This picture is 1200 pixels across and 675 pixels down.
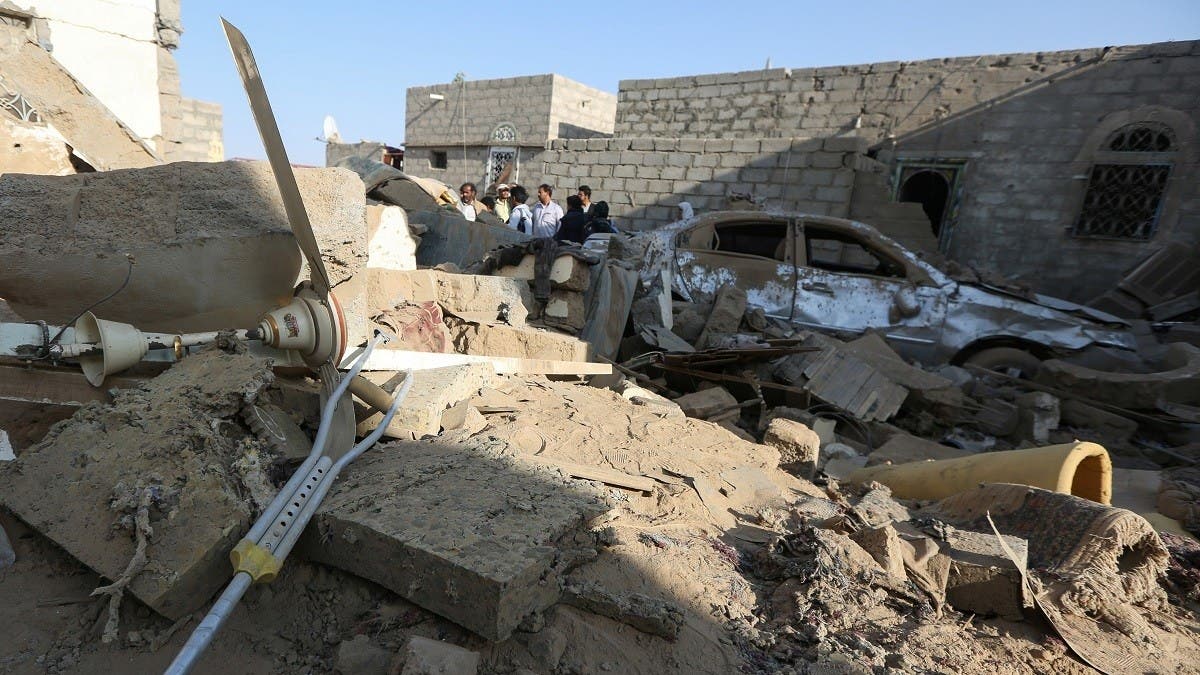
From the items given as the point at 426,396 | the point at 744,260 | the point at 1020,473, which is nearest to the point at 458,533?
the point at 426,396

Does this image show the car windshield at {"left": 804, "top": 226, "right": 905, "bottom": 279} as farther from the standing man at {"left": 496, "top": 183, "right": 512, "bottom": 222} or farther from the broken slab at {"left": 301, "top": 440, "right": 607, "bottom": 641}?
the standing man at {"left": 496, "top": 183, "right": 512, "bottom": 222}

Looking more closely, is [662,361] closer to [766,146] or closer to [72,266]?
[72,266]

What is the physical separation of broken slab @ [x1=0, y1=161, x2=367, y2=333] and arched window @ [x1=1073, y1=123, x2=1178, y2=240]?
36.2 ft

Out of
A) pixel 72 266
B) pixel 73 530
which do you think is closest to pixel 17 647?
pixel 73 530

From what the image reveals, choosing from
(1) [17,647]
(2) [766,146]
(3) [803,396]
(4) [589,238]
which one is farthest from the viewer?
(2) [766,146]

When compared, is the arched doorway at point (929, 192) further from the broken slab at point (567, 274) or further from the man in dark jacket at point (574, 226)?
the broken slab at point (567, 274)

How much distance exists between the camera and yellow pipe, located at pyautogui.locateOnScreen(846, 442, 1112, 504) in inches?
101

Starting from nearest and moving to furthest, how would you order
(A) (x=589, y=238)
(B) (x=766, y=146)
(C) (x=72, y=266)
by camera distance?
(C) (x=72, y=266)
(A) (x=589, y=238)
(B) (x=766, y=146)

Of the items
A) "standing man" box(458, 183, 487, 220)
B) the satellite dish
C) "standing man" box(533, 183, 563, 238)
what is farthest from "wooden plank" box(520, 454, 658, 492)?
the satellite dish

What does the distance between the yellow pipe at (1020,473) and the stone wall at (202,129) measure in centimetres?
1443

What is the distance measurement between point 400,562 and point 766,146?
9.59m

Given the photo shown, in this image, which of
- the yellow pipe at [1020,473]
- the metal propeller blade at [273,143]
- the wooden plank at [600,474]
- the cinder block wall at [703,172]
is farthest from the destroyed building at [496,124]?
the wooden plank at [600,474]

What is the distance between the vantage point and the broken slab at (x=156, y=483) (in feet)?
4.61

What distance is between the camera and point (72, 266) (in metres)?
2.25
